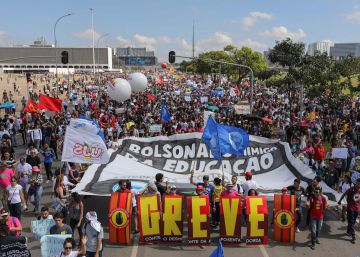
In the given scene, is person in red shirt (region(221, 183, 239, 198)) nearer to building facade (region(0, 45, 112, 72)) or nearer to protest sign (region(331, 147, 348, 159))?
protest sign (region(331, 147, 348, 159))

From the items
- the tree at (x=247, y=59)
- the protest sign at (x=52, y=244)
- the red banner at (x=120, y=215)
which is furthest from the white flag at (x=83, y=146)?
the tree at (x=247, y=59)

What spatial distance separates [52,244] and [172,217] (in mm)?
2808

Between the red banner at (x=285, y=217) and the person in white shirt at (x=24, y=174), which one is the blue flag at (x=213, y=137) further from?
the person in white shirt at (x=24, y=174)

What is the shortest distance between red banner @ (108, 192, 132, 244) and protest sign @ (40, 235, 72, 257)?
6.75 feet

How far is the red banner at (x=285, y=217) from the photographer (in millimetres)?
8914

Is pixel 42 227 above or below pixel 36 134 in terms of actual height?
below

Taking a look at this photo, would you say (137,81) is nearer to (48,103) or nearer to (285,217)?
(48,103)

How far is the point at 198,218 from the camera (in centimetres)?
866

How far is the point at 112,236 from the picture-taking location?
8.89 m

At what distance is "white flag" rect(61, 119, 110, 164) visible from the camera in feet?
33.3

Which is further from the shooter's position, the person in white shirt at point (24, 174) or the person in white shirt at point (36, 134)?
the person in white shirt at point (36, 134)

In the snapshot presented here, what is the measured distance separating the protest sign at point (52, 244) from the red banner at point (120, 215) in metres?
2.06

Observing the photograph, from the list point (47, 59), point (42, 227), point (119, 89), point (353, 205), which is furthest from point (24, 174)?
point (47, 59)

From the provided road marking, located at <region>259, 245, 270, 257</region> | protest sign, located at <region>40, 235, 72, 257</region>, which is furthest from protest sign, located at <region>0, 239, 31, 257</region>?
road marking, located at <region>259, 245, 270, 257</region>
